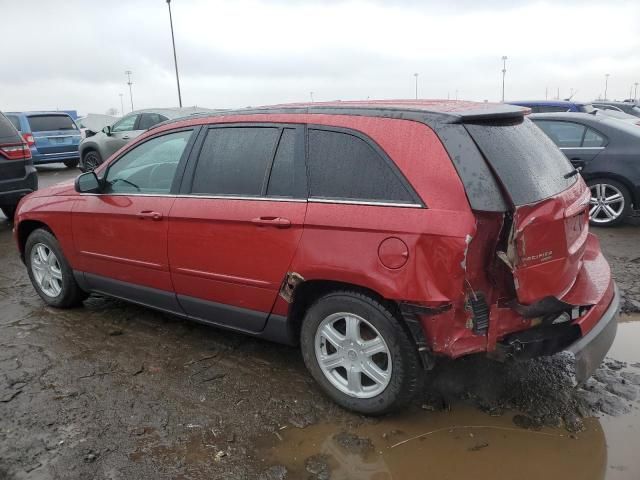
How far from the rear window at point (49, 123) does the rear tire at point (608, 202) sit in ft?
43.8

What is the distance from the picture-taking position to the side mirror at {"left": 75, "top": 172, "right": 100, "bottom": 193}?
4.14 meters

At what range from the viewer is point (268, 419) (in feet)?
10.1

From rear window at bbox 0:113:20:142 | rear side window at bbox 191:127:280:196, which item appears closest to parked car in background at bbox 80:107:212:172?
rear window at bbox 0:113:20:142

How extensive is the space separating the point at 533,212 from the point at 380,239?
0.75 metres

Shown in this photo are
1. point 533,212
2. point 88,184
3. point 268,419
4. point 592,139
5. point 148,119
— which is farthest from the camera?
point 148,119

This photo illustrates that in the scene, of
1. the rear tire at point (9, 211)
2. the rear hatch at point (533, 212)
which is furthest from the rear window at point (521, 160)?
the rear tire at point (9, 211)

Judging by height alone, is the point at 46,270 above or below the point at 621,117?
below

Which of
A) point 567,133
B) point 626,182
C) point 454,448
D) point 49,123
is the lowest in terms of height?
point 454,448

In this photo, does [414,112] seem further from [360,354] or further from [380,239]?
[360,354]

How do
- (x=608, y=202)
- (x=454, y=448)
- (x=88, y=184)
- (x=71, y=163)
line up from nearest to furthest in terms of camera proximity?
1. (x=454, y=448)
2. (x=88, y=184)
3. (x=608, y=202)
4. (x=71, y=163)

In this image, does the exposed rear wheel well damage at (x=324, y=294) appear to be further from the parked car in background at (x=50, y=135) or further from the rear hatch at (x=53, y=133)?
the rear hatch at (x=53, y=133)

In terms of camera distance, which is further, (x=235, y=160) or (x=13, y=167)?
(x=13, y=167)

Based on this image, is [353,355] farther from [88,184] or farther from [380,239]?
[88,184]

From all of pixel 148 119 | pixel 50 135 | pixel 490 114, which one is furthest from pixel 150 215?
pixel 50 135
